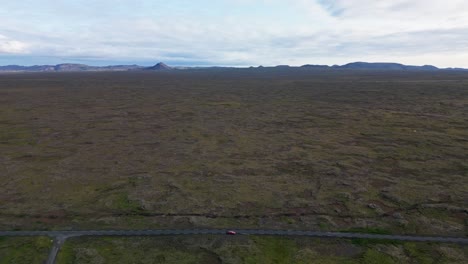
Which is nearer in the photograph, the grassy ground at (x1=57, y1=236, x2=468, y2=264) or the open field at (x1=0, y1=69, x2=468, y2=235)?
the grassy ground at (x1=57, y1=236, x2=468, y2=264)

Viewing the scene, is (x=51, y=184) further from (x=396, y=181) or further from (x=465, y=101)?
(x=465, y=101)

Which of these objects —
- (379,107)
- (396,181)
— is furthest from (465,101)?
(396,181)

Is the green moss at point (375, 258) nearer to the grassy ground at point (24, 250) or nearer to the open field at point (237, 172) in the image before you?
the open field at point (237, 172)

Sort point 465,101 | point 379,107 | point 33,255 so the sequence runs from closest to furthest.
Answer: point 33,255
point 379,107
point 465,101

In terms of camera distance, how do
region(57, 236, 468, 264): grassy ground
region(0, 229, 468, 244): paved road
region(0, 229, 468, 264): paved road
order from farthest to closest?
region(0, 229, 468, 244): paved road → region(0, 229, 468, 264): paved road → region(57, 236, 468, 264): grassy ground

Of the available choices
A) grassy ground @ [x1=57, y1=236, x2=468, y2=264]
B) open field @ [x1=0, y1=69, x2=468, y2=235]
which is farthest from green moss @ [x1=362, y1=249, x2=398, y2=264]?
open field @ [x1=0, y1=69, x2=468, y2=235]

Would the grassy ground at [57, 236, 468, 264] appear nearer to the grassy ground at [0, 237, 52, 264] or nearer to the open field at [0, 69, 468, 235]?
the grassy ground at [0, 237, 52, 264]

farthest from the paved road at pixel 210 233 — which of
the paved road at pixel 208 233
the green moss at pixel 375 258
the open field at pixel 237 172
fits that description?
the green moss at pixel 375 258

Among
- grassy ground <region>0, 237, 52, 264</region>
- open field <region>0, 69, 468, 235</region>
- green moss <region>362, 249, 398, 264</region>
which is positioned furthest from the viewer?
open field <region>0, 69, 468, 235</region>
